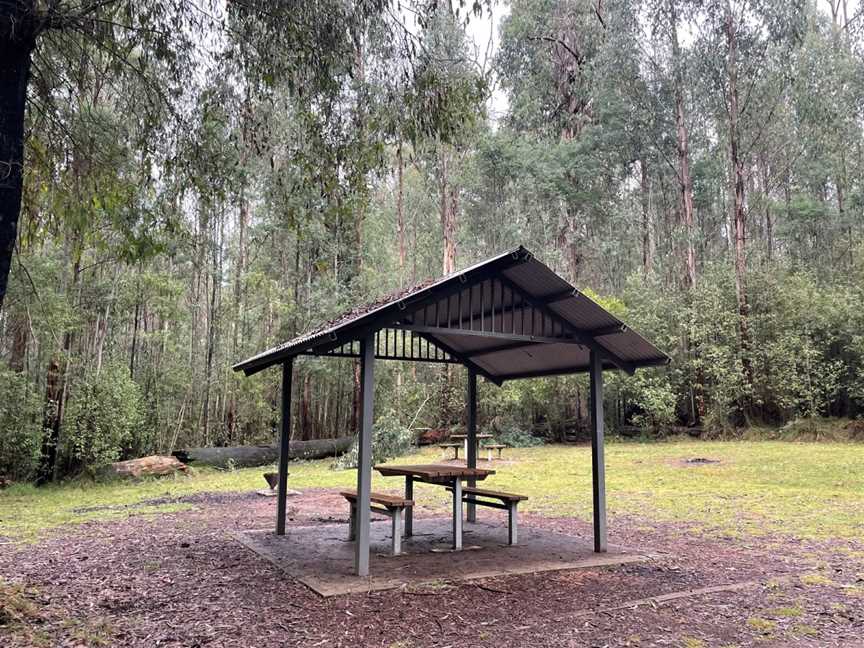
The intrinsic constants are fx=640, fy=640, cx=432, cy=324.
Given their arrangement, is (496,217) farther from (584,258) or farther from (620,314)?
(620,314)

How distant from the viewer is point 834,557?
594cm

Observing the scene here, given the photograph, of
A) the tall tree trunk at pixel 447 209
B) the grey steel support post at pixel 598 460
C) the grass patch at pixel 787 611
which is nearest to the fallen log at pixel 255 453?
the tall tree trunk at pixel 447 209

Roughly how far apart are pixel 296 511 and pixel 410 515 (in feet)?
7.86

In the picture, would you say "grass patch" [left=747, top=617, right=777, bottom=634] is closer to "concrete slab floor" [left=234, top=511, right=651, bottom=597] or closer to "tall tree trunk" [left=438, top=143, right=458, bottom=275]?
"concrete slab floor" [left=234, top=511, right=651, bottom=597]

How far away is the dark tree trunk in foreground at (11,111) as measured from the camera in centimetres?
395

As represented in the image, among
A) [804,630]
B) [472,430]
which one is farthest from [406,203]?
[804,630]

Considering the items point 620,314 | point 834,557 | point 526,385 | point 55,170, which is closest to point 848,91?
point 620,314

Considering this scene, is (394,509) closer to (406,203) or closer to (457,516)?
(457,516)

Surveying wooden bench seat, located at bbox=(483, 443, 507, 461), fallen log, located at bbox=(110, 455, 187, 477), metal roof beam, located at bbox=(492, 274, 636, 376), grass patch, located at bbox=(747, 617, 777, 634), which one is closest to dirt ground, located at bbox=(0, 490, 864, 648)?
grass patch, located at bbox=(747, 617, 777, 634)

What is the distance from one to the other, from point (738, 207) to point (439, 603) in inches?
723

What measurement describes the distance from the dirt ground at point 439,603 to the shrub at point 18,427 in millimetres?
5225

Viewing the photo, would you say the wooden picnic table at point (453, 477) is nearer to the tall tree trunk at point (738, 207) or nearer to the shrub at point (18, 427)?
the shrub at point (18, 427)

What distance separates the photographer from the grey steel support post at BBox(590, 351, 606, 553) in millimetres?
6070

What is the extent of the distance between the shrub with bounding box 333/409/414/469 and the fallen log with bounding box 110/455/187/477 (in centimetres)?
354
